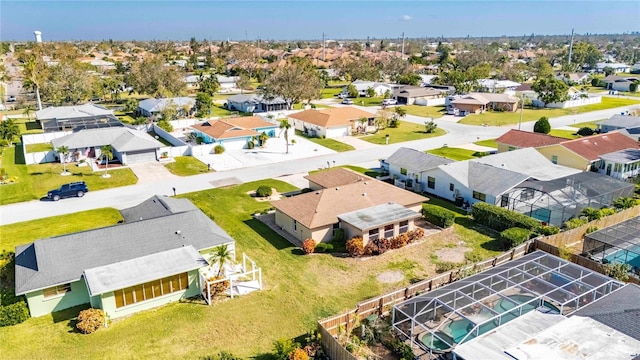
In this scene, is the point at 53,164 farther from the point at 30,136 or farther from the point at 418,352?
the point at 418,352

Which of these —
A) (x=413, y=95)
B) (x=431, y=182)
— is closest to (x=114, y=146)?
(x=431, y=182)

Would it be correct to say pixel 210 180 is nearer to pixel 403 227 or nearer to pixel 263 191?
pixel 263 191

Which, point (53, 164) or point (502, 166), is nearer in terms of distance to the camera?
point (502, 166)

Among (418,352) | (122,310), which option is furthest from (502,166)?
(122,310)

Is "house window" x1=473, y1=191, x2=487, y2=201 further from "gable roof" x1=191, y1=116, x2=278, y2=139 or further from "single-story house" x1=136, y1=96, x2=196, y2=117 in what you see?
"single-story house" x1=136, y1=96, x2=196, y2=117

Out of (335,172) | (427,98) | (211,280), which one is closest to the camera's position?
(211,280)

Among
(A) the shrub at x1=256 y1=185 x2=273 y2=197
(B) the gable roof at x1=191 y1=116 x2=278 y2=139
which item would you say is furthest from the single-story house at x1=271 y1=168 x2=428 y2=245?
(B) the gable roof at x1=191 y1=116 x2=278 y2=139

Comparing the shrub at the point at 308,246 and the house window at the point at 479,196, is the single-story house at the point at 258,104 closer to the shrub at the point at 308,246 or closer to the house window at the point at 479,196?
the house window at the point at 479,196
